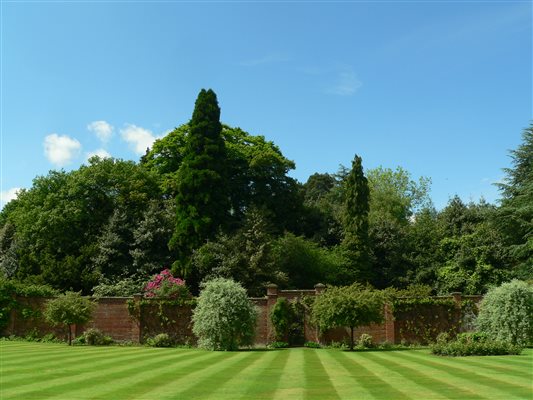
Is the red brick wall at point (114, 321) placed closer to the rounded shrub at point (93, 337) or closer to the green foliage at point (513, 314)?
the rounded shrub at point (93, 337)

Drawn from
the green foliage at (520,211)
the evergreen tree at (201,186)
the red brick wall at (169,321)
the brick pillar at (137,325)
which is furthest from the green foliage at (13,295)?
the green foliage at (520,211)

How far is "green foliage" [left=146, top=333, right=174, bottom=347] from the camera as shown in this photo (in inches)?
1051

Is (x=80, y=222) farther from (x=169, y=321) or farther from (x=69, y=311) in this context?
(x=169, y=321)

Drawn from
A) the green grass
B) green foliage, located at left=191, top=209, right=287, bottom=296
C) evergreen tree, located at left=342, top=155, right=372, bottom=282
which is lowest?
the green grass

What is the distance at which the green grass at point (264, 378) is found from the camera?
10312 millimetres

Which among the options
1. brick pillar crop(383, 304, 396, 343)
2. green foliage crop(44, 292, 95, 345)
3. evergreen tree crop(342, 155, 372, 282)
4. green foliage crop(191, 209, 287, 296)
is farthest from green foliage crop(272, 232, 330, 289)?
green foliage crop(44, 292, 95, 345)

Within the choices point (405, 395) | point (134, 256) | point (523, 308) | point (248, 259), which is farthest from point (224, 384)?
point (134, 256)

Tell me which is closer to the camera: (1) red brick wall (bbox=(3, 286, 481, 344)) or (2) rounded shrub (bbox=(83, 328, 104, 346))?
(2) rounded shrub (bbox=(83, 328, 104, 346))

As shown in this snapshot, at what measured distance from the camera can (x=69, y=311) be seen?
86.7 feet

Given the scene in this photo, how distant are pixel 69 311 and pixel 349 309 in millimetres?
13761

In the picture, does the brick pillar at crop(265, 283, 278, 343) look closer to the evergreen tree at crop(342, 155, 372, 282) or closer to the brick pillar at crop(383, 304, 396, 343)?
the brick pillar at crop(383, 304, 396, 343)

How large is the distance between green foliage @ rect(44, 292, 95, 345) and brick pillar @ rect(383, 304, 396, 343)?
1507 centimetres

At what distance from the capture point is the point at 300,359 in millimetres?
18516

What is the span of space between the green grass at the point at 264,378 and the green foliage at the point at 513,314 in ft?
14.5
